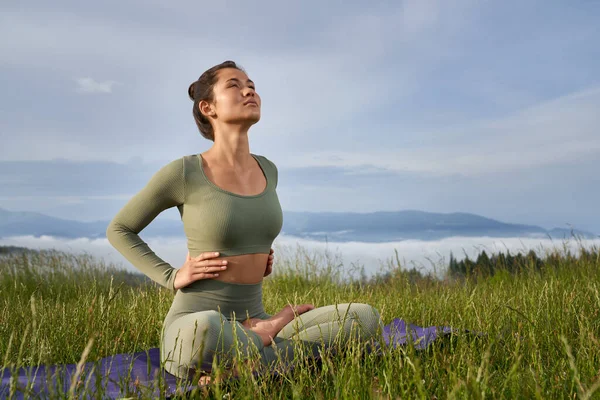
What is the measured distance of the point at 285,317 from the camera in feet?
11.5

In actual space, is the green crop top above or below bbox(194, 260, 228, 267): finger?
above

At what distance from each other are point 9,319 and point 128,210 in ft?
6.67

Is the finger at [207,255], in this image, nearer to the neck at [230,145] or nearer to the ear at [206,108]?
the neck at [230,145]

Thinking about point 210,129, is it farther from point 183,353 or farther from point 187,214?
point 183,353

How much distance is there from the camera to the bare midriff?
3.54 m

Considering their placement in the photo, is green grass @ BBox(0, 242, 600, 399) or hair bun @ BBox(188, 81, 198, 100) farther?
hair bun @ BBox(188, 81, 198, 100)

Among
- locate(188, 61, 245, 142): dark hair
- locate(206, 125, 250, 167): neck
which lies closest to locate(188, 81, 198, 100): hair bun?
locate(188, 61, 245, 142): dark hair

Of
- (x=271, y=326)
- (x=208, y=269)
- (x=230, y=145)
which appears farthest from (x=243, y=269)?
(x=230, y=145)

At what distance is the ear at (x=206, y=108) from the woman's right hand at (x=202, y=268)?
98 centimetres

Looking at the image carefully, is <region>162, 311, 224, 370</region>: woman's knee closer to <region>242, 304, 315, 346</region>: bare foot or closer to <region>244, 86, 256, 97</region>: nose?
<region>242, 304, 315, 346</region>: bare foot

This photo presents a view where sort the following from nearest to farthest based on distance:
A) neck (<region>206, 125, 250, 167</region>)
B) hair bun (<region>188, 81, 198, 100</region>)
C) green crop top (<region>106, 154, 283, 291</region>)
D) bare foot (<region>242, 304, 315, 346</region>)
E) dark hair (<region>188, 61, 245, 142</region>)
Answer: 1. bare foot (<region>242, 304, 315, 346</region>)
2. green crop top (<region>106, 154, 283, 291</region>)
3. neck (<region>206, 125, 250, 167</region>)
4. dark hair (<region>188, 61, 245, 142</region>)
5. hair bun (<region>188, 81, 198, 100</region>)

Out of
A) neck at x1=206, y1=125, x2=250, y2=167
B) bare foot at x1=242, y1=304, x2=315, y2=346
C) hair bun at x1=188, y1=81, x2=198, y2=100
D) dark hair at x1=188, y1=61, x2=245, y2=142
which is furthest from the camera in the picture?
hair bun at x1=188, y1=81, x2=198, y2=100

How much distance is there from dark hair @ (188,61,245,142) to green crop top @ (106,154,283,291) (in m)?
0.28

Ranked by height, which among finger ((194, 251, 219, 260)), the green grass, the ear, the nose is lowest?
the green grass
